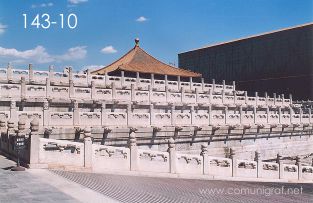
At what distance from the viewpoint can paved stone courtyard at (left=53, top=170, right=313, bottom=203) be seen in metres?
9.55

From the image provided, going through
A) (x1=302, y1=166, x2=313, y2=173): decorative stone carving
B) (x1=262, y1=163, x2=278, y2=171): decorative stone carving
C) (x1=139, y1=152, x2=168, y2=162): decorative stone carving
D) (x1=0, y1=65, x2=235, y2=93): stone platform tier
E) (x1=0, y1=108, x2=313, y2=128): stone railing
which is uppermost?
(x1=0, y1=65, x2=235, y2=93): stone platform tier

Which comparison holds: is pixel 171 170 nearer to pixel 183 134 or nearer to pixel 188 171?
pixel 188 171

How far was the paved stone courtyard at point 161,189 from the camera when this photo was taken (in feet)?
31.3

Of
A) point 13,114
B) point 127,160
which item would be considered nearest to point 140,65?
point 13,114

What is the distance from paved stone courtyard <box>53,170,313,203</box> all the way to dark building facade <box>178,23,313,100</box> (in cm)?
3763

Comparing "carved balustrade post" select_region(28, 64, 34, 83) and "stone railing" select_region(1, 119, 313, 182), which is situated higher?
"carved balustrade post" select_region(28, 64, 34, 83)

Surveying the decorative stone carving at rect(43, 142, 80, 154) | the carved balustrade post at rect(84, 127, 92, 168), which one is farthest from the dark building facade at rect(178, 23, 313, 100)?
the decorative stone carving at rect(43, 142, 80, 154)

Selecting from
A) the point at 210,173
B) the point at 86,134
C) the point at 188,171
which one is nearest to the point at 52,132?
the point at 86,134

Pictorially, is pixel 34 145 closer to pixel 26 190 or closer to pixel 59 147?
pixel 59 147

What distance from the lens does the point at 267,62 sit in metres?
53.1

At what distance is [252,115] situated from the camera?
23547mm

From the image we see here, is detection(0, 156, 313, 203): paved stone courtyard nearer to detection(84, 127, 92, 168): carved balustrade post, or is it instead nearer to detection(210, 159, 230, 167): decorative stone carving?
detection(84, 127, 92, 168): carved balustrade post

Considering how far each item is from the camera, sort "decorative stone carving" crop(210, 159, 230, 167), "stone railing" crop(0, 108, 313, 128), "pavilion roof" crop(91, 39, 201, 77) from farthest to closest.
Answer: "pavilion roof" crop(91, 39, 201, 77), "stone railing" crop(0, 108, 313, 128), "decorative stone carving" crop(210, 159, 230, 167)

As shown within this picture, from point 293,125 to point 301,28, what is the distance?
2772 centimetres
